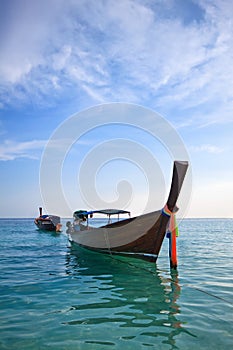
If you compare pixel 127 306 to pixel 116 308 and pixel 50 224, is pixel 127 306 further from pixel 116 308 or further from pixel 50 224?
pixel 50 224

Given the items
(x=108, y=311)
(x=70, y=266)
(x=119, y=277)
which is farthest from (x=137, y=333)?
(x=70, y=266)

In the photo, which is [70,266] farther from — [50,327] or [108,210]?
[50,327]

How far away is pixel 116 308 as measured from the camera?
23.5ft

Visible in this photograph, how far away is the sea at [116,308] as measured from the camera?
532 cm

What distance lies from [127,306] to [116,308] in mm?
318

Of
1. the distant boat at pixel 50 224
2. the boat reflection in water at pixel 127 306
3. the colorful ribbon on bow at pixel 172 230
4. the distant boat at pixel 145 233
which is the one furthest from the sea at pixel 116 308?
the distant boat at pixel 50 224

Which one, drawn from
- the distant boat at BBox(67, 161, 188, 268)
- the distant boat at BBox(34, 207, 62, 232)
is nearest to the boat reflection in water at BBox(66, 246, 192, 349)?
the distant boat at BBox(67, 161, 188, 268)

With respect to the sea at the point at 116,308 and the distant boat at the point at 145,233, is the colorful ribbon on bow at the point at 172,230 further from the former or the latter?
the sea at the point at 116,308

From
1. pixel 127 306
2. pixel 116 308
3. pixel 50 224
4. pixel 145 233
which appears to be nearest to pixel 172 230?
pixel 145 233

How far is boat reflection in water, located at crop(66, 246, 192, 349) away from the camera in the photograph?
5531 millimetres

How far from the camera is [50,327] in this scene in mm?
5945

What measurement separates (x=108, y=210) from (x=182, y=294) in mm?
10796

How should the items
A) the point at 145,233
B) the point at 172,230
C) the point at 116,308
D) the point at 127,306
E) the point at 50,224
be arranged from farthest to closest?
the point at 50,224, the point at 145,233, the point at 172,230, the point at 127,306, the point at 116,308

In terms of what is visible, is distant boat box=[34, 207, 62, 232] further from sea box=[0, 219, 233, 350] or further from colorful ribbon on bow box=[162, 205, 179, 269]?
colorful ribbon on bow box=[162, 205, 179, 269]
